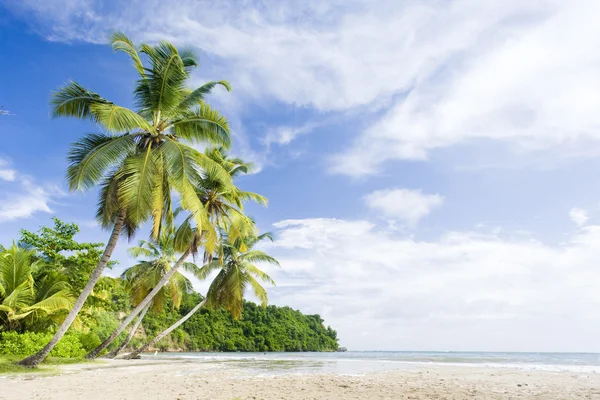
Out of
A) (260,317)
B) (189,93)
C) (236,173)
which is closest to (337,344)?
(260,317)

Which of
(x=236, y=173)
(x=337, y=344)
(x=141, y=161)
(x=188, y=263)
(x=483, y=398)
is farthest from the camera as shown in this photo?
(x=337, y=344)

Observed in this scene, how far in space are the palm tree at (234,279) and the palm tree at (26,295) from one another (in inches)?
340

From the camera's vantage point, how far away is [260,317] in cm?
7000

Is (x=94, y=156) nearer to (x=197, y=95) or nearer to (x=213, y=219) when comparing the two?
(x=197, y=95)

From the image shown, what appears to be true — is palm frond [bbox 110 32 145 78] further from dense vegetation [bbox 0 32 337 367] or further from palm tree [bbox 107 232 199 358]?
palm tree [bbox 107 232 199 358]

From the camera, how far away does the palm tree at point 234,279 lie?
85.5 ft

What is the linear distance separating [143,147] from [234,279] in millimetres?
13474

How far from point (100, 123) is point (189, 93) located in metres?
3.33

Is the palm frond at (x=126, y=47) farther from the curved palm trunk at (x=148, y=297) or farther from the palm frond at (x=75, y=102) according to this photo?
the curved palm trunk at (x=148, y=297)

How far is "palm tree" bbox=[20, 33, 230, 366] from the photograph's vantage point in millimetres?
13297

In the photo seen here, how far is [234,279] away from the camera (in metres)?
26.1

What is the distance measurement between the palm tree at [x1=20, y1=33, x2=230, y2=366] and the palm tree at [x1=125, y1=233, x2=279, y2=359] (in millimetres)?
11622

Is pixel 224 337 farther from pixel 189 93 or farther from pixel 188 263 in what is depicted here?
pixel 189 93

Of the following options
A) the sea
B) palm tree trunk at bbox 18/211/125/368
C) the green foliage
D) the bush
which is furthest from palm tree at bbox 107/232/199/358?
the green foliage
